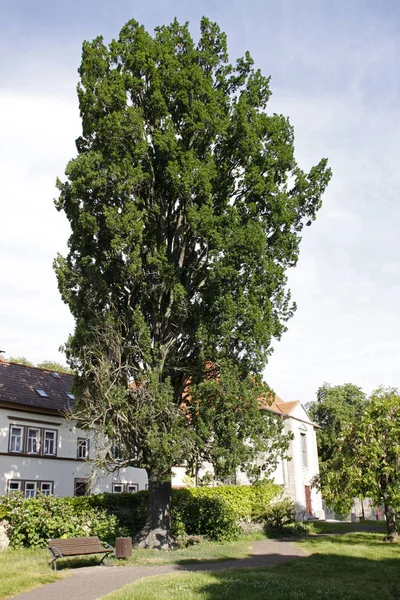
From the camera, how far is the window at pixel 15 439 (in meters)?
26.3

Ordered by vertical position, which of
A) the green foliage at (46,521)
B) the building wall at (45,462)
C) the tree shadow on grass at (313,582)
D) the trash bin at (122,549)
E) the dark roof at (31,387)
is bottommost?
the tree shadow on grass at (313,582)

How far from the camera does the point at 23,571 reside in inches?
530

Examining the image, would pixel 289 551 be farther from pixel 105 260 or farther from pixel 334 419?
pixel 334 419

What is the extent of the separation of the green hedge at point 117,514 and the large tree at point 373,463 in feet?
10.0

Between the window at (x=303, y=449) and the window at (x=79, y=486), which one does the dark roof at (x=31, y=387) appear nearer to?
the window at (x=79, y=486)

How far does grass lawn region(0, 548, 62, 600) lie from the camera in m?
11.5

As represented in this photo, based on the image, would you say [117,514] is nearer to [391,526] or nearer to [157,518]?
[157,518]

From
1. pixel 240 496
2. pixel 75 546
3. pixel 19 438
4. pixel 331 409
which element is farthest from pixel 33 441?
pixel 331 409

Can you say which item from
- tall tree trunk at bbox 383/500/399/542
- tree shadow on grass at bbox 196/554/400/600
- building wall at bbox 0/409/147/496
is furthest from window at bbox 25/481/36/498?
tall tree trunk at bbox 383/500/399/542

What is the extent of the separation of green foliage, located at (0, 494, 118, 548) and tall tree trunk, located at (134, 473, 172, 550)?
1.77 meters

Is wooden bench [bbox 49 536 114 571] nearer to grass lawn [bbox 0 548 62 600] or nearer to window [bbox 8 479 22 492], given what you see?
grass lawn [bbox 0 548 62 600]

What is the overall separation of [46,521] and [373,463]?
1228cm

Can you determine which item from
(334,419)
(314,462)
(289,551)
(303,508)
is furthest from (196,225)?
(334,419)

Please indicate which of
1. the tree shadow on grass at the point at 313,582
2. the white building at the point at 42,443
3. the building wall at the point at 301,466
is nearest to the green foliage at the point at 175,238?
the tree shadow on grass at the point at 313,582
